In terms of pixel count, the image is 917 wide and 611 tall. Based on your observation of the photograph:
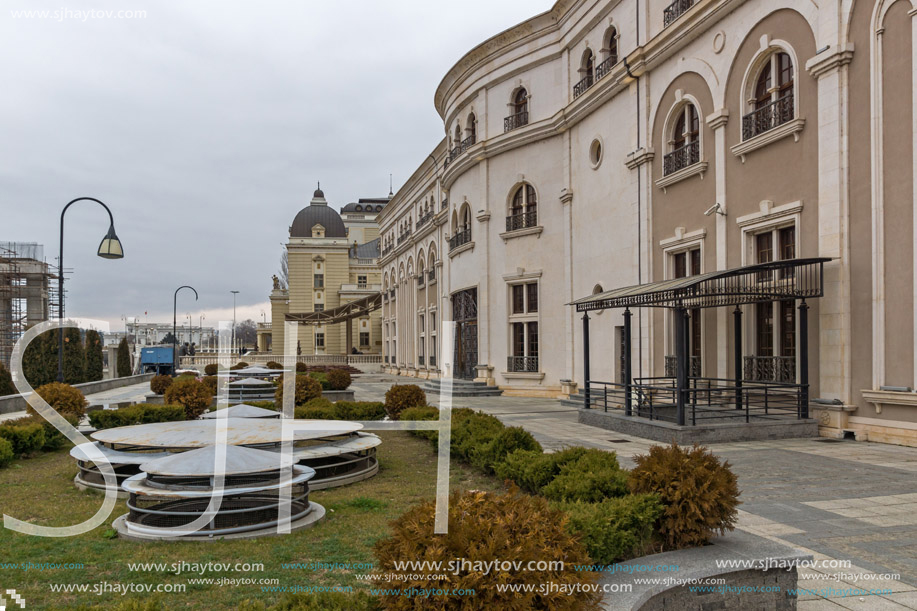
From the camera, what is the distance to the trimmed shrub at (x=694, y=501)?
5246mm

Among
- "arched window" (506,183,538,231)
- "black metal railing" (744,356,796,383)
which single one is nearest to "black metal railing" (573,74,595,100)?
"arched window" (506,183,538,231)

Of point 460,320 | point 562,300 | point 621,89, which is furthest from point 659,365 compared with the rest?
point 460,320

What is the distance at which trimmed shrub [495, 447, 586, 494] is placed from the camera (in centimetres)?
770

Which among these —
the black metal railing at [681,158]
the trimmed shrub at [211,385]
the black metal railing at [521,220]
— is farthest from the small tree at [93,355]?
the black metal railing at [681,158]

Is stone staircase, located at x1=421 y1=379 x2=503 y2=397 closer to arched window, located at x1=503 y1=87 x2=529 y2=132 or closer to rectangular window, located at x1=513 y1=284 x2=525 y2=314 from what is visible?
rectangular window, located at x1=513 y1=284 x2=525 y2=314

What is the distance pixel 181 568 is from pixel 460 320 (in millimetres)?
26956

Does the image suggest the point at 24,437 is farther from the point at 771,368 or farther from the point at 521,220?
the point at 521,220

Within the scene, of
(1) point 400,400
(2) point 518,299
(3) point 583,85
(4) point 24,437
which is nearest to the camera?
(4) point 24,437

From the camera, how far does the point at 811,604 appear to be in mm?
4777

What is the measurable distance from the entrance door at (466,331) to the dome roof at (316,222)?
4431 centimetres

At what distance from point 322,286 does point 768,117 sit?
6105 centimetres

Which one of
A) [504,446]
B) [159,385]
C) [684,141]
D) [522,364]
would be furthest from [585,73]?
[159,385]

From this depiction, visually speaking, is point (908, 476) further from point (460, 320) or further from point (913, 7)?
point (460, 320)

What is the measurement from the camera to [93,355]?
32594 mm
